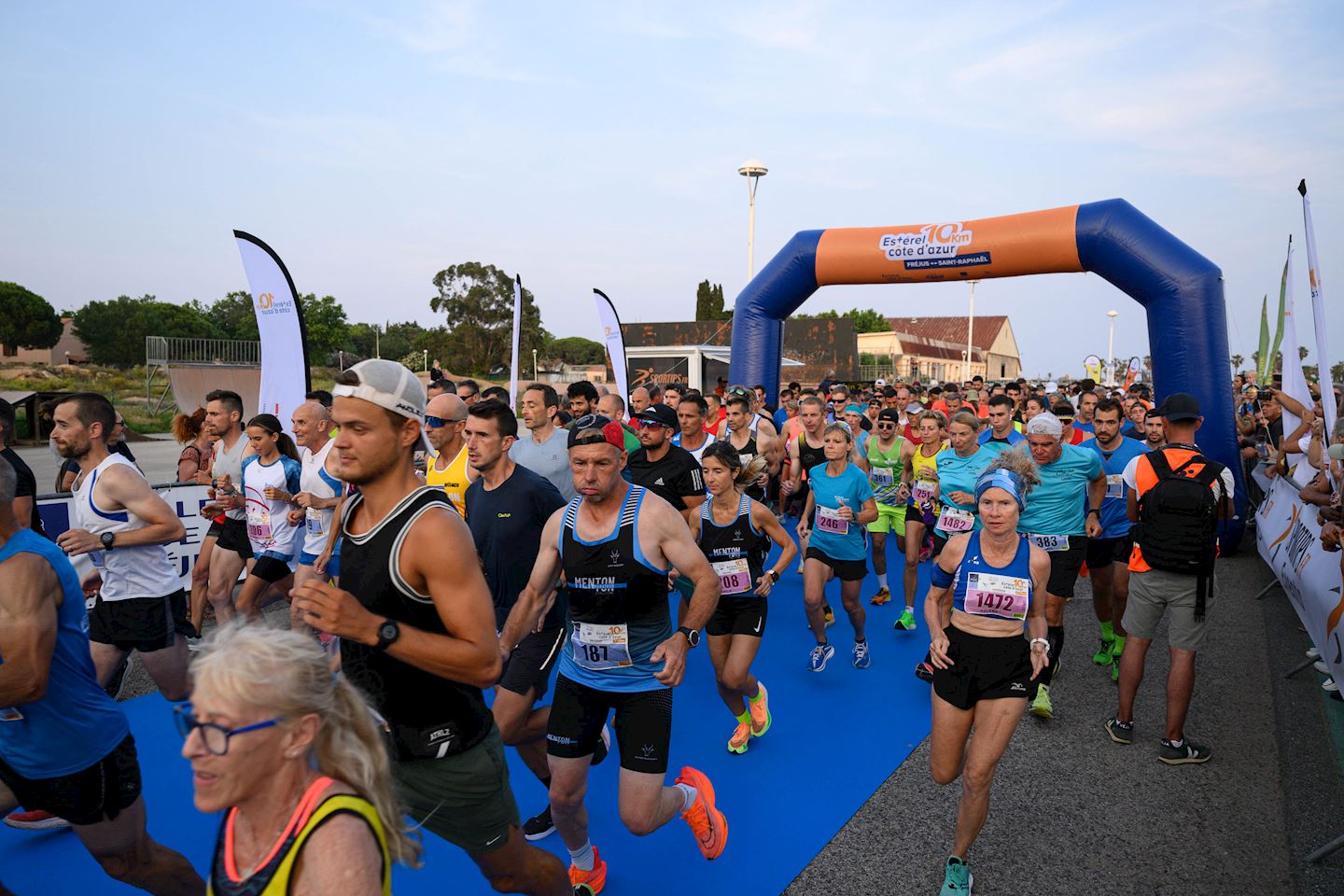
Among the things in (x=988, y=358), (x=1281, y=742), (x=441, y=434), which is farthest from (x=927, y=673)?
(x=988, y=358)

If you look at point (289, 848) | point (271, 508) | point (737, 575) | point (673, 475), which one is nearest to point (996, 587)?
point (737, 575)

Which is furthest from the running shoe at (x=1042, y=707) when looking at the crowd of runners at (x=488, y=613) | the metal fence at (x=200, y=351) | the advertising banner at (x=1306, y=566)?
the metal fence at (x=200, y=351)

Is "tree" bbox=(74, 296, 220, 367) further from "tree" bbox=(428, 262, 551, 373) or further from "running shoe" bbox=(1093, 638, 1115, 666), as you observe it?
"running shoe" bbox=(1093, 638, 1115, 666)

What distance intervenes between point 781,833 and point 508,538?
2.02 metres

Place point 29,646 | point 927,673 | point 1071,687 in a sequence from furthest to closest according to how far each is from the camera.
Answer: point 1071,687
point 927,673
point 29,646

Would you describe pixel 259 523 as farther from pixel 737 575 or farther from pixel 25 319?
pixel 25 319

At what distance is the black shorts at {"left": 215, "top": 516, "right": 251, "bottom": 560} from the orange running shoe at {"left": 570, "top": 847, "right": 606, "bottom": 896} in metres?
4.00

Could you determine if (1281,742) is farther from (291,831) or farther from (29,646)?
(29,646)

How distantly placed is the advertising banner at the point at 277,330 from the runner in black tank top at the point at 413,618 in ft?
23.5

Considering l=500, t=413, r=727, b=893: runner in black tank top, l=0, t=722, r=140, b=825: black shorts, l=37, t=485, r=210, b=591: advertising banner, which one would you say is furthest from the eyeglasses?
l=37, t=485, r=210, b=591: advertising banner

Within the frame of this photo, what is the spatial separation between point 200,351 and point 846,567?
88.7ft

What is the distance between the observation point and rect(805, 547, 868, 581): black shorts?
6168 millimetres

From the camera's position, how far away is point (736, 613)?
4.87 meters

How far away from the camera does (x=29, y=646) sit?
2408 millimetres
